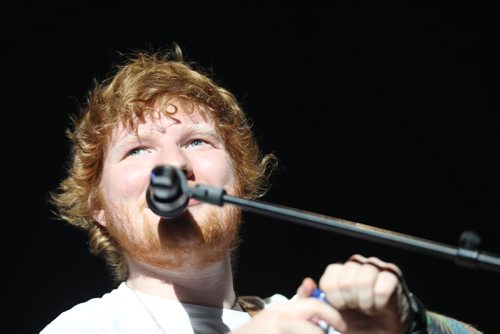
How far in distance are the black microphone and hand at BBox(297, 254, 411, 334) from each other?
24 cm

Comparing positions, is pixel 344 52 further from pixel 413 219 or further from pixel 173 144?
pixel 173 144

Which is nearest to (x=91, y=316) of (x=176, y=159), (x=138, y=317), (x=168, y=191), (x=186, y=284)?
(x=138, y=317)

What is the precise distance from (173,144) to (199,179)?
10cm

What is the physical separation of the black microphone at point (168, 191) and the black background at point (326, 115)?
1.07m

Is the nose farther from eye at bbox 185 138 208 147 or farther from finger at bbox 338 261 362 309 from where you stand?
finger at bbox 338 261 362 309

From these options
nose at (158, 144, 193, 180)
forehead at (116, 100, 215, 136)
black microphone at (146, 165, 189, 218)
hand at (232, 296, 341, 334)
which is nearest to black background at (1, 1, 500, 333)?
forehead at (116, 100, 215, 136)

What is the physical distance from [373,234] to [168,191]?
0.34 metres

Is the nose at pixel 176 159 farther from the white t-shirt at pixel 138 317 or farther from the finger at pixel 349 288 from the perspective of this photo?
the finger at pixel 349 288

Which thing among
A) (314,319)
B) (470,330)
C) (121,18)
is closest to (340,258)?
(470,330)

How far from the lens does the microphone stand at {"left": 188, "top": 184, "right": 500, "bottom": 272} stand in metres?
0.95

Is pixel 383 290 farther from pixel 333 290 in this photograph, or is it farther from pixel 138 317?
pixel 138 317

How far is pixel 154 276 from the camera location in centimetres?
160

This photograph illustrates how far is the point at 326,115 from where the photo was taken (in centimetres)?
241

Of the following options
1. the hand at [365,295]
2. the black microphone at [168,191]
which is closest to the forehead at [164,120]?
the black microphone at [168,191]
